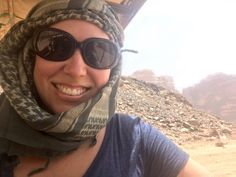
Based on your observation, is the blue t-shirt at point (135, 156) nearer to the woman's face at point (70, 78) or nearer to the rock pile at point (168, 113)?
the woman's face at point (70, 78)

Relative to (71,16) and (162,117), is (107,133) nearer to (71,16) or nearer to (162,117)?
(71,16)

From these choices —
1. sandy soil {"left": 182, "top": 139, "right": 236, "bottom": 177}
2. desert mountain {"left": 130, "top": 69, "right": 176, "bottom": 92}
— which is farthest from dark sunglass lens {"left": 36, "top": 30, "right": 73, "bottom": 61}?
→ desert mountain {"left": 130, "top": 69, "right": 176, "bottom": 92}

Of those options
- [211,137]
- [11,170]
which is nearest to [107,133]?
[11,170]

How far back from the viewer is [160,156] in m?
1.68

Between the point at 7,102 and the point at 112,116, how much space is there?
1.45 feet

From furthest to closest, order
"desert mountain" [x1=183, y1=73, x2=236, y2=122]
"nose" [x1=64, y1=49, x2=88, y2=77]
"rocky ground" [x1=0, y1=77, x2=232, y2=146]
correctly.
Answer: "desert mountain" [x1=183, y1=73, x2=236, y2=122]
"rocky ground" [x1=0, y1=77, x2=232, y2=146]
"nose" [x1=64, y1=49, x2=88, y2=77]

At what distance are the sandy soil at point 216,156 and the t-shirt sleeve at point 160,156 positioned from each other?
918 cm

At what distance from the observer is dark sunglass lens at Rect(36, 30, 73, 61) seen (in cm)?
164

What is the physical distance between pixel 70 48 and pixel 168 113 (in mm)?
18039

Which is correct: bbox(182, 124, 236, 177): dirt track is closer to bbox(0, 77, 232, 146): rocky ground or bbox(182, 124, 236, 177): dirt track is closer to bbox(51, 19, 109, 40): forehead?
bbox(0, 77, 232, 146): rocky ground

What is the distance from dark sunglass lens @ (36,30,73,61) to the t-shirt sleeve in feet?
1.48

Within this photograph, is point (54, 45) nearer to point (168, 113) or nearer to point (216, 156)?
point (216, 156)

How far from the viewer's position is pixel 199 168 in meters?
1.76

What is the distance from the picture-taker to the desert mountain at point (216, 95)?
124ft
